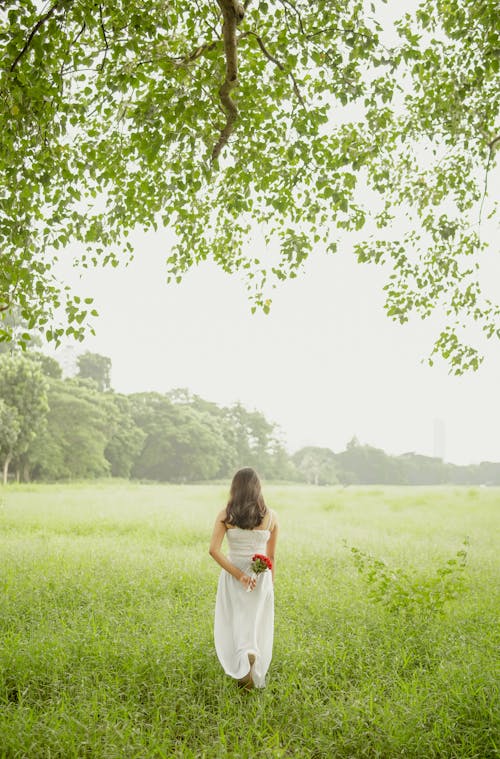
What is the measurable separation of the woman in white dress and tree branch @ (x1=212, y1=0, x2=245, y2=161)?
494 cm

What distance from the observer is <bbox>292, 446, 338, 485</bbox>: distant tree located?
68062 mm

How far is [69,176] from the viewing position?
6.80 metres

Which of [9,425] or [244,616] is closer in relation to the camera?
[244,616]

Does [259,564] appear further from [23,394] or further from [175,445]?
[175,445]

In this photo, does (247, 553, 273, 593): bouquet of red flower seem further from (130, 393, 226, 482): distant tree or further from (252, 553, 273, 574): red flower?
(130, 393, 226, 482): distant tree

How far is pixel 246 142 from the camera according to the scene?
26.6 ft

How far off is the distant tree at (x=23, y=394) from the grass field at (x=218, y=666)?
25.7 metres

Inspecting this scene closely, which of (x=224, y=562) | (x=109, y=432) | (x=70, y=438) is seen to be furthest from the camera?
(x=109, y=432)

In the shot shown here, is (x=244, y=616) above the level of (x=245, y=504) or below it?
below

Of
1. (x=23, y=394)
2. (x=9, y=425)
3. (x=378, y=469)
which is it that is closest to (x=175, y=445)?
(x=23, y=394)

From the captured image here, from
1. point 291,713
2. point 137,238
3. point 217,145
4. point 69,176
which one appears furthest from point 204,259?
point 291,713

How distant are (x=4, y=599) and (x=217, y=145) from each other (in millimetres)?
7541

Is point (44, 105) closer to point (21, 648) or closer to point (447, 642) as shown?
point (21, 648)

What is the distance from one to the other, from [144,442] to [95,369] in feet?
52.5
